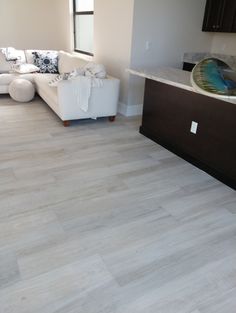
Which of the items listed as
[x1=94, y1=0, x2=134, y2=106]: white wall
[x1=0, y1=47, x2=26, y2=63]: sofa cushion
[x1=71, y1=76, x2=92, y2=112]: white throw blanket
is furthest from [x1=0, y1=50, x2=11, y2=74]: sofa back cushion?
[x1=71, y1=76, x2=92, y2=112]: white throw blanket

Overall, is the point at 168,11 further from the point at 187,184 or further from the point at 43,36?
the point at 43,36

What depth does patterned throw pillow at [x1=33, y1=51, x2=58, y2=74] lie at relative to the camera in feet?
16.9

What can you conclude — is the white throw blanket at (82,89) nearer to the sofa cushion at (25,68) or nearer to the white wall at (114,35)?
the white wall at (114,35)

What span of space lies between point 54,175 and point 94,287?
1.30 meters

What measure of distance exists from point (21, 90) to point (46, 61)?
3.21ft

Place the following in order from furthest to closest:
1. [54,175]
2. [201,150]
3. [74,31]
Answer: [74,31], [201,150], [54,175]

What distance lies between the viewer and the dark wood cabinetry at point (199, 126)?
244cm

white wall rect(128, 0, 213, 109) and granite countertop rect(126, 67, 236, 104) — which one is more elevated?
white wall rect(128, 0, 213, 109)

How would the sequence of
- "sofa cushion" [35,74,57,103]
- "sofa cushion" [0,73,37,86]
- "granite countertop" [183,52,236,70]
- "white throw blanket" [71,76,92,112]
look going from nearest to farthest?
"white throw blanket" [71,76,92,112]
"sofa cushion" [35,74,57,103]
"granite countertop" [183,52,236,70]
"sofa cushion" [0,73,37,86]

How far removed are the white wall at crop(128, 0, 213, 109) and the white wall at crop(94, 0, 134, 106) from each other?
0.12m

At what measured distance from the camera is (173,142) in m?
3.10

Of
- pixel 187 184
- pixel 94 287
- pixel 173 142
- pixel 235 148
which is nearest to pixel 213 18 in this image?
pixel 173 142

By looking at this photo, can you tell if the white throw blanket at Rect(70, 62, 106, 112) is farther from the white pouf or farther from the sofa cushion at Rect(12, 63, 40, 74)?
the sofa cushion at Rect(12, 63, 40, 74)

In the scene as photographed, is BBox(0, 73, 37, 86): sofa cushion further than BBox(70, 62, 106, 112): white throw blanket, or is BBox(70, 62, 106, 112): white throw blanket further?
BBox(0, 73, 37, 86): sofa cushion
